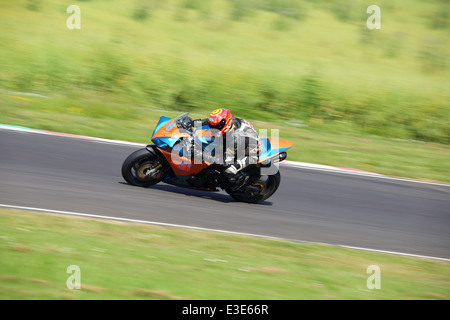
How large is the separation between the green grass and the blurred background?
17.0 ft

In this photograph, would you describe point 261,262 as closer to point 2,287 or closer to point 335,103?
point 2,287

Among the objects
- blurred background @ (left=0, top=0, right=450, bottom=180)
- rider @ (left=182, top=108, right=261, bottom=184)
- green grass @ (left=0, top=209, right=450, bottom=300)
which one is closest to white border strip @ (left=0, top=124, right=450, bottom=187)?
blurred background @ (left=0, top=0, right=450, bottom=180)

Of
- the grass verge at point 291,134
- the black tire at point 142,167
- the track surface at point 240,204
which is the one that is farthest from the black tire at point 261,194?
the grass verge at point 291,134

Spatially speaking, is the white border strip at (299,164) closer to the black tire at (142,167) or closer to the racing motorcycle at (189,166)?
the racing motorcycle at (189,166)

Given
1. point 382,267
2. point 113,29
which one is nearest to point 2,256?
point 382,267

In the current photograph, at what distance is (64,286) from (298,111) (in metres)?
12.8

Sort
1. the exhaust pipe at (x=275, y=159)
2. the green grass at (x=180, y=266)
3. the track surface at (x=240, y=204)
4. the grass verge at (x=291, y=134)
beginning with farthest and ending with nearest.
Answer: the grass verge at (x=291, y=134) < the exhaust pipe at (x=275, y=159) < the track surface at (x=240, y=204) < the green grass at (x=180, y=266)

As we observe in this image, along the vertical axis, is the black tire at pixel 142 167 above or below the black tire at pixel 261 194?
above

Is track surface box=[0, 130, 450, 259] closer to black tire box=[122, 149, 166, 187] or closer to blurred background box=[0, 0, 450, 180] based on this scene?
black tire box=[122, 149, 166, 187]

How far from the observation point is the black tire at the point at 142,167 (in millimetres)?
8655

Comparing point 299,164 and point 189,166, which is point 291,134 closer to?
point 299,164

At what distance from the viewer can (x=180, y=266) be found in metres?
6.12

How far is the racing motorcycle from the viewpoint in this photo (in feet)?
28.0

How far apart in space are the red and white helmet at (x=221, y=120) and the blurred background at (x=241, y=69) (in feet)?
13.9
